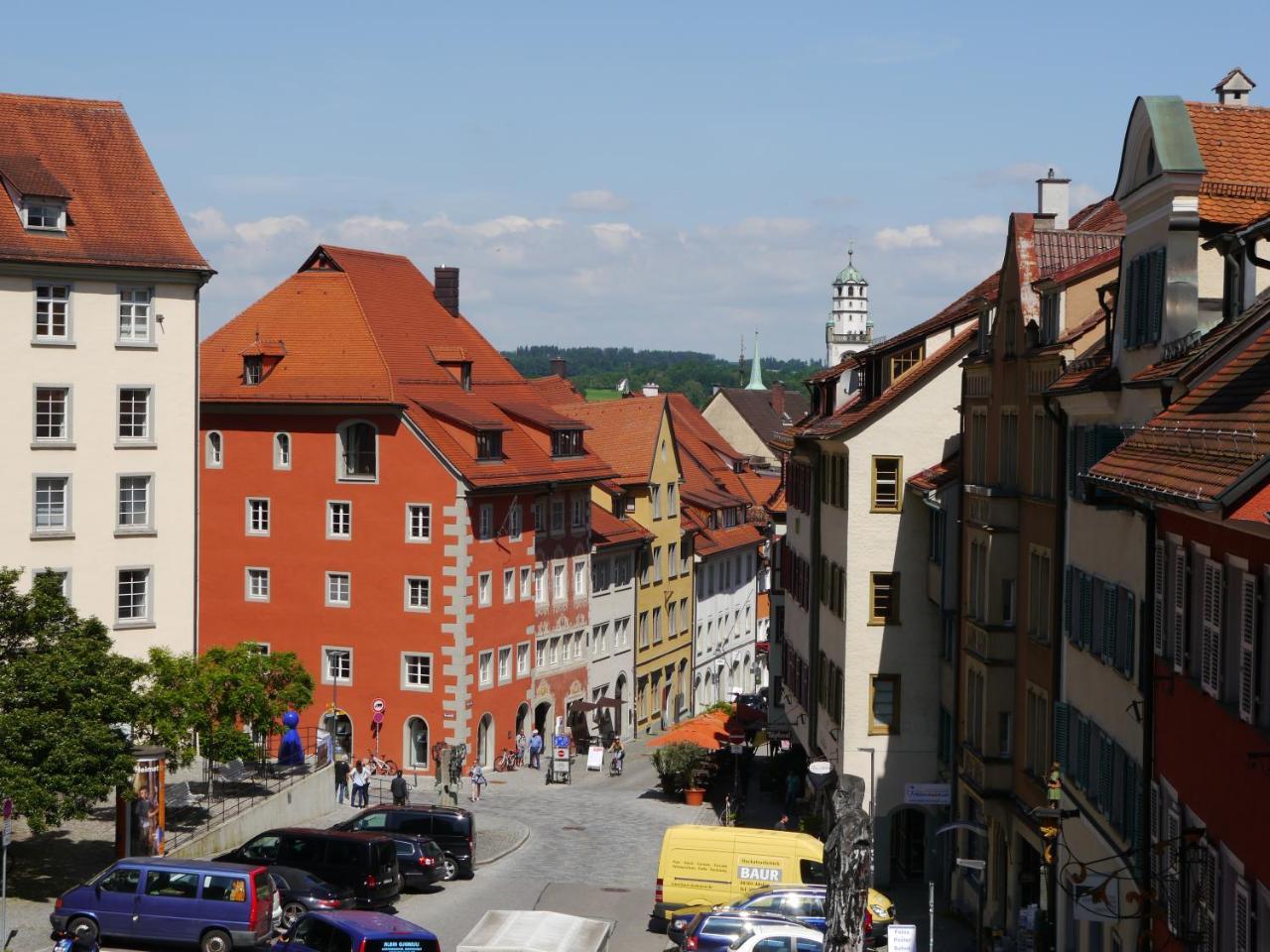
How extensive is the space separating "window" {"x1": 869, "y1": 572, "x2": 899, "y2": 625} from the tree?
18.8m

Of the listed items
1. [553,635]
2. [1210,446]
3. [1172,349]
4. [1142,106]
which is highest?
[1142,106]

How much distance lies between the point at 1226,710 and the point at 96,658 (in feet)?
89.8

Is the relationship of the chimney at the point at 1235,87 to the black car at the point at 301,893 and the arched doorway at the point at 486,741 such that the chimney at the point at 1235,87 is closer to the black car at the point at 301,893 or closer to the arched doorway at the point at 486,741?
the black car at the point at 301,893

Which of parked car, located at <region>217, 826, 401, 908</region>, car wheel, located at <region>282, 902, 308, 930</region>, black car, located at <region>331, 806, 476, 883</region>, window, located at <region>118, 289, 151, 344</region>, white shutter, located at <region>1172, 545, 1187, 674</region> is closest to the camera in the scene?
white shutter, located at <region>1172, 545, 1187, 674</region>

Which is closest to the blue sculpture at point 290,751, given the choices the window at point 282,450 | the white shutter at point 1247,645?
the window at point 282,450

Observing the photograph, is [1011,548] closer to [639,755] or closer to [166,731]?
[166,731]

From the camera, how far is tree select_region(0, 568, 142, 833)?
38.4 m

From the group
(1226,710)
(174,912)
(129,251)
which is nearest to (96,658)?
(174,912)

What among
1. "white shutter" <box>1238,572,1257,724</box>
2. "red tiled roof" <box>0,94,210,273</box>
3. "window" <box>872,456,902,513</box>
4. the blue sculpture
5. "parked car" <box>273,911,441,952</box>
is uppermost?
"red tiled roof" <box>0,94,210,273</box>

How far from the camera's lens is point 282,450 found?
71250 mm

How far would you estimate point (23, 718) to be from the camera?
127 feet

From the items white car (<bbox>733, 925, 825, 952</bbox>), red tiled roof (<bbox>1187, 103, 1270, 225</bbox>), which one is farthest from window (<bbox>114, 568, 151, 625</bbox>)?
red tiled roof (<bbox>1187, 103, 1270, 225</bbox>)

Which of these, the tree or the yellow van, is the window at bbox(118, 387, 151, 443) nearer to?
the tree

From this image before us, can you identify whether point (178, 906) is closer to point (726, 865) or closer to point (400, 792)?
point (726, 865)
